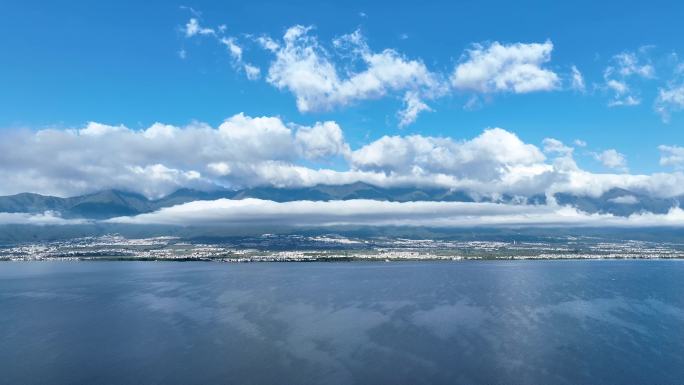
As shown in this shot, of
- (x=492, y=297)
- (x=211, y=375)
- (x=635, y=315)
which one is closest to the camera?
(x=211, y=375)

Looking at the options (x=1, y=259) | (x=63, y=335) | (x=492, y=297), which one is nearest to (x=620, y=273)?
(x=492, y=297)

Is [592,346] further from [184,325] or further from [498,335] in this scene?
[184,325]

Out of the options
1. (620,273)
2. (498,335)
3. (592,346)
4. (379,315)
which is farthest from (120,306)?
(620,273)

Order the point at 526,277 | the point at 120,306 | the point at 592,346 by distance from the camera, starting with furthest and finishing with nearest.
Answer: the point at 526,277 < the point at 120,306 < the point at 592,346

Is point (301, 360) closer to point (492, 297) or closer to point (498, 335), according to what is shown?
point (498, 335)

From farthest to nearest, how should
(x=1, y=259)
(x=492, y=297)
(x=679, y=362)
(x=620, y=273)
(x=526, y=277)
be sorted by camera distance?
(x=1, y=259) < (x=620, y=273) < (x=526, y=277) < (x=492, y=297) < (x=679, y=362)

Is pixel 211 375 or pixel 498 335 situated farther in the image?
pixel 498 335
